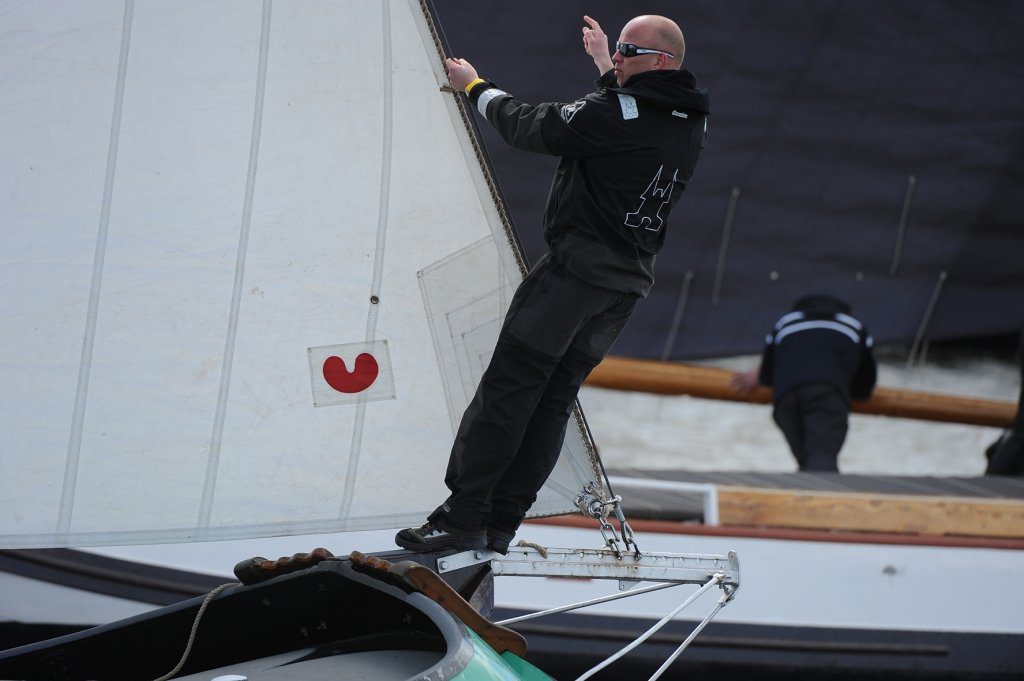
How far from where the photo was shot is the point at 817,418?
6820 millimetres

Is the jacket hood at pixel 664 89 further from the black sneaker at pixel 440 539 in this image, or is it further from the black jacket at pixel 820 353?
the black jacket at pixel 820 353

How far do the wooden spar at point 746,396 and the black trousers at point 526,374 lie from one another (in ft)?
11.7

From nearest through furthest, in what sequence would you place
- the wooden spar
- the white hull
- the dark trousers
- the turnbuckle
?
the turnbuckle → the white hull → the dark trousers → the wooden spar

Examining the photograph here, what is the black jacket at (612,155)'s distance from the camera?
3.14 metres

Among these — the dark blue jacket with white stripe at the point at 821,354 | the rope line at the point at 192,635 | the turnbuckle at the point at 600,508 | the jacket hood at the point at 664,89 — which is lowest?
the rope line at the point at 192,635

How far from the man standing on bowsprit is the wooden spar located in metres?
3.66

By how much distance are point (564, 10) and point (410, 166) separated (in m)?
3.41

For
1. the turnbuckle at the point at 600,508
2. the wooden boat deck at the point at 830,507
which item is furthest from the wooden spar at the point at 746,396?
the turnbuckle at the point at 600,508

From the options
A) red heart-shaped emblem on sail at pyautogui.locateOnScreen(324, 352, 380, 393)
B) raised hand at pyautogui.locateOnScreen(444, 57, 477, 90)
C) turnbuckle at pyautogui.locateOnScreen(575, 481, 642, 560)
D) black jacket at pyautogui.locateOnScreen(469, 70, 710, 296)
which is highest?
raised hand at pyautogui.locateOnScreen(444, 57, 477, 90)

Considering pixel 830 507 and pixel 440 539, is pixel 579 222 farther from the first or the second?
pixel 830 507

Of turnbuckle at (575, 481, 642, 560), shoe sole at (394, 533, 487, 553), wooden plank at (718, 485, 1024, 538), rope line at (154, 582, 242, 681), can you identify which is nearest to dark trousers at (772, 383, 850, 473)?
wooden plank at (718, 485, 1024, 538)

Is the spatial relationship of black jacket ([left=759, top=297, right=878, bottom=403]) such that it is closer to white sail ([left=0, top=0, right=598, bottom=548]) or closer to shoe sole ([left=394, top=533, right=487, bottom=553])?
white sail ([left=0, top=0, right=598, bottom=548])

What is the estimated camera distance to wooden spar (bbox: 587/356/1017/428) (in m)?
7.11

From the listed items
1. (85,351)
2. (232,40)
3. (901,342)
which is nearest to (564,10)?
(901,342)
